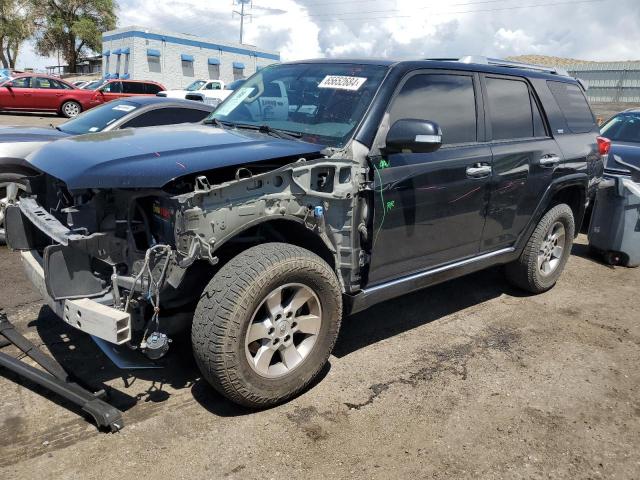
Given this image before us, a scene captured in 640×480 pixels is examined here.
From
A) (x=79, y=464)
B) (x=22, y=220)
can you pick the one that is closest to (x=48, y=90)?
(x=22, y=220)

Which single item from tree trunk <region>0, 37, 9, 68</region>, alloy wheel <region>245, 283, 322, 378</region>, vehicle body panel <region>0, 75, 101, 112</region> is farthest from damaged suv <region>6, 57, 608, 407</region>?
tree trunk <region>0, 37, 9, 68</region>

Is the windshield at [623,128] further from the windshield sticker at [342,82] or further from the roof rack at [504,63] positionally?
the windshield sticker at [342,82]

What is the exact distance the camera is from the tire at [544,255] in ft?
16.2

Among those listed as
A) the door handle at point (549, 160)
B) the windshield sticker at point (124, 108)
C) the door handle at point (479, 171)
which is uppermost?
the windshield sticker at point (124, 108)

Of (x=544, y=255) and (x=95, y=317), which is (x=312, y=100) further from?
(x=544, y=255)

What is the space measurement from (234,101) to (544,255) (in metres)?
3.13

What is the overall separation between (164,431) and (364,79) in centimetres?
245

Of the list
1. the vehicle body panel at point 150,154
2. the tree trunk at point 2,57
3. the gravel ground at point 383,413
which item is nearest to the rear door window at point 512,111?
the gravel ground at point 383,413

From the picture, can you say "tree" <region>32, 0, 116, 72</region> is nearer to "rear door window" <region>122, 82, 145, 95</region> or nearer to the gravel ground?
"rear door window" <region>122, 82, 145, 95</region>

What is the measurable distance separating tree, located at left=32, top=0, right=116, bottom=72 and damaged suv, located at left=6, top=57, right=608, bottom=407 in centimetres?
5394

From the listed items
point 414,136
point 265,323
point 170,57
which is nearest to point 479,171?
point 414,136

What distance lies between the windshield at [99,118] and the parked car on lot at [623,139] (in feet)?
19.9

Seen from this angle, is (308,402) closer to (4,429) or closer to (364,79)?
(4,429)

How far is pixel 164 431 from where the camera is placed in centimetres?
294
